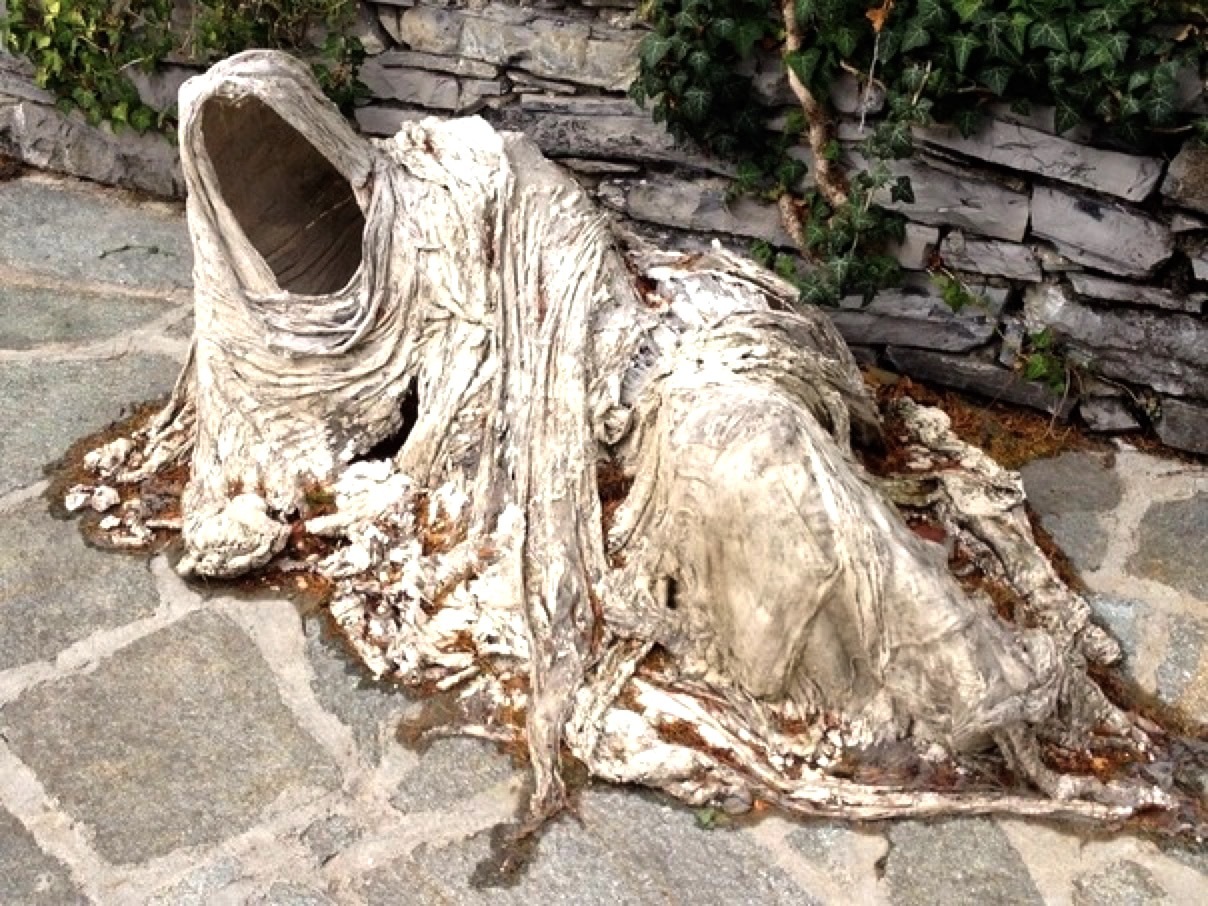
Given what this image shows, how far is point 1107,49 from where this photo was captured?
12.5 feet

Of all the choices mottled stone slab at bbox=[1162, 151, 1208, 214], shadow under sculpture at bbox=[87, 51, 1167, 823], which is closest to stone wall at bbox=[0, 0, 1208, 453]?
mottled stone slab at bbox=[1162, 151, 1208, 214]

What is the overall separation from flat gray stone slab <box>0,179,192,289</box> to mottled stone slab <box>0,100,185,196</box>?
0.29ft

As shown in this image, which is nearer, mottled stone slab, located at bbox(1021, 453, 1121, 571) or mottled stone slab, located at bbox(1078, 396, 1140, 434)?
mottled stone slab, located at bbox(1021, 453, 1121, 571)

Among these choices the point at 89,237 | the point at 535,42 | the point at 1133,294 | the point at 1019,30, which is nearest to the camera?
the point at 1019,30

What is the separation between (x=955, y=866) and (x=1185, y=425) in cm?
195

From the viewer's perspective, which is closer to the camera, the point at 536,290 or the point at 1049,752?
the point at 1049,752

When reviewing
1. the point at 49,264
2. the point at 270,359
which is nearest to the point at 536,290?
the point at 270,359

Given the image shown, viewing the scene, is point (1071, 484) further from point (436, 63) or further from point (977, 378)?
point (436, 63)

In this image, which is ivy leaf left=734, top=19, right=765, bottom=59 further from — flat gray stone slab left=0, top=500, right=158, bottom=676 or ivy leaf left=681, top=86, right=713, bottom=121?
flat gray stone slab left=0, top=500, right=158, bottom=676

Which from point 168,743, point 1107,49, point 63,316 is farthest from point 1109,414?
point 63,316

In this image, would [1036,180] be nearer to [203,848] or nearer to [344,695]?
[344,695]

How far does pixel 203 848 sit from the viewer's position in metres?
3.07

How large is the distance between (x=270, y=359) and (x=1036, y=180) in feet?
7.24

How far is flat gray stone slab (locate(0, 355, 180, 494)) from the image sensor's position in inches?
169
